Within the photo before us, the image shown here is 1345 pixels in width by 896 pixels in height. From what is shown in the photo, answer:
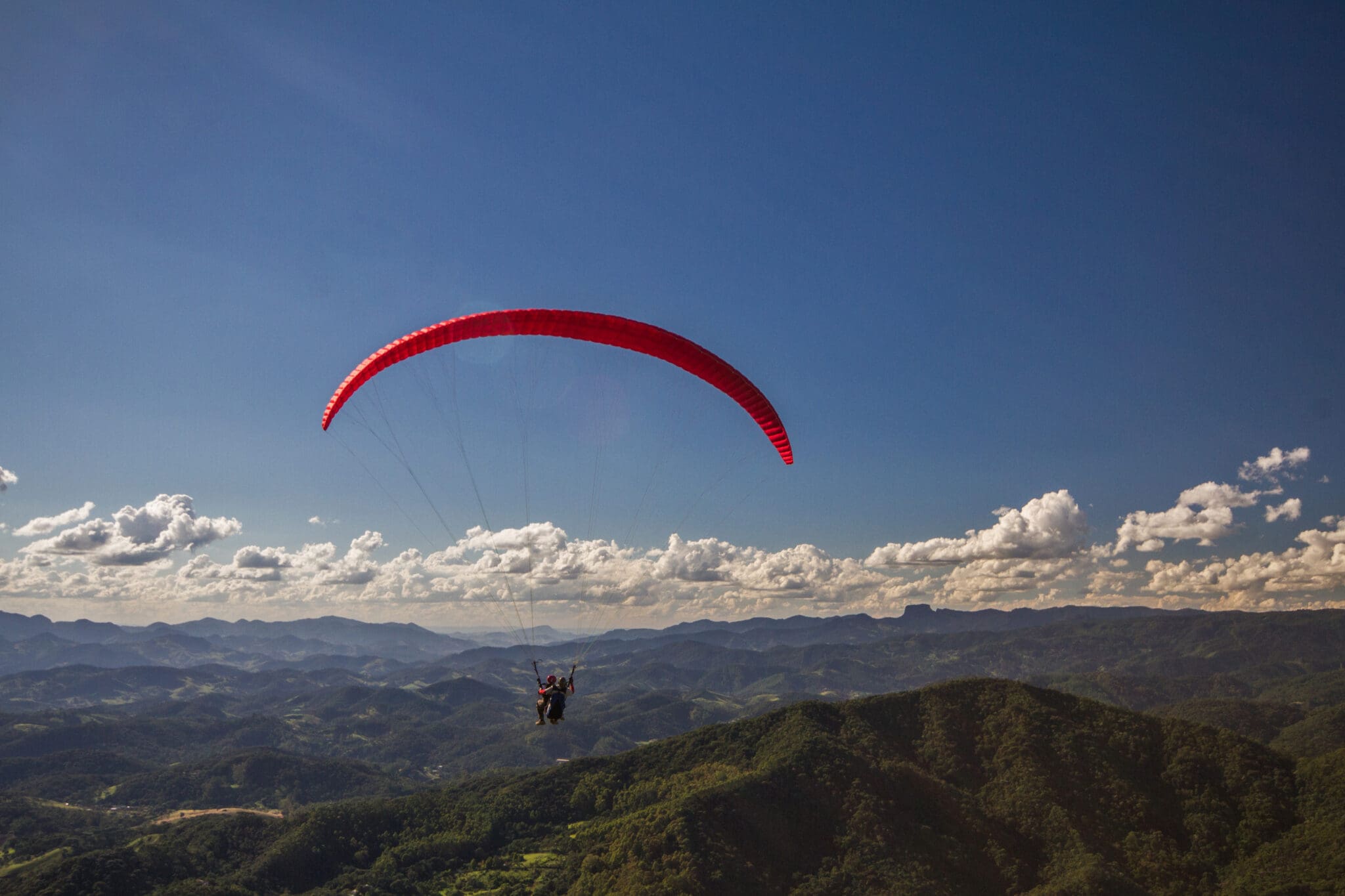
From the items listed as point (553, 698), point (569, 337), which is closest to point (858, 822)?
point (553, 698)

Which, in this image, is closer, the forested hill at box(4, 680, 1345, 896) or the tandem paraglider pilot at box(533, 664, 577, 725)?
the tandem paraglider pilot at box(533, 664, 577, 725)

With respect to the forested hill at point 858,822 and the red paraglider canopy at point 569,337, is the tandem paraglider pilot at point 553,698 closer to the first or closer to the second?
the red paraglider canopy at point 569,337

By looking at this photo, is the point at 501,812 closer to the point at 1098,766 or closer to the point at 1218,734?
the point at 1098,766

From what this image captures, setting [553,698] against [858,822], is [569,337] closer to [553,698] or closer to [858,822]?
[553,698]

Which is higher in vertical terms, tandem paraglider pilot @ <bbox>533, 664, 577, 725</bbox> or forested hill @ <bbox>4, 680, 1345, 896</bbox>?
tandem paraglider pilot @ <bbox>533, 664, 577, 725</bbox>

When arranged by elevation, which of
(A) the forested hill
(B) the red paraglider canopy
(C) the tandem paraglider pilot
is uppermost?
(B) the red paraglider canopy

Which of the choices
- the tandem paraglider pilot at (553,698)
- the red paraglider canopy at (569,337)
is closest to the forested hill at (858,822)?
the tandem paraglider pilot at (553,698)

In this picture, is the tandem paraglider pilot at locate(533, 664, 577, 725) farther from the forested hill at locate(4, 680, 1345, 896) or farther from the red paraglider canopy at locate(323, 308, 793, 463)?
the forested hill at locate(4, 680, 1345, 896)

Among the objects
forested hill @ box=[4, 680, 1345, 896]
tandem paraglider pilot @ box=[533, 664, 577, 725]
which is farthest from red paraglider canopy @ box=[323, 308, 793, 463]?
forested hill @ box=[4, 680, 1345, 896]
